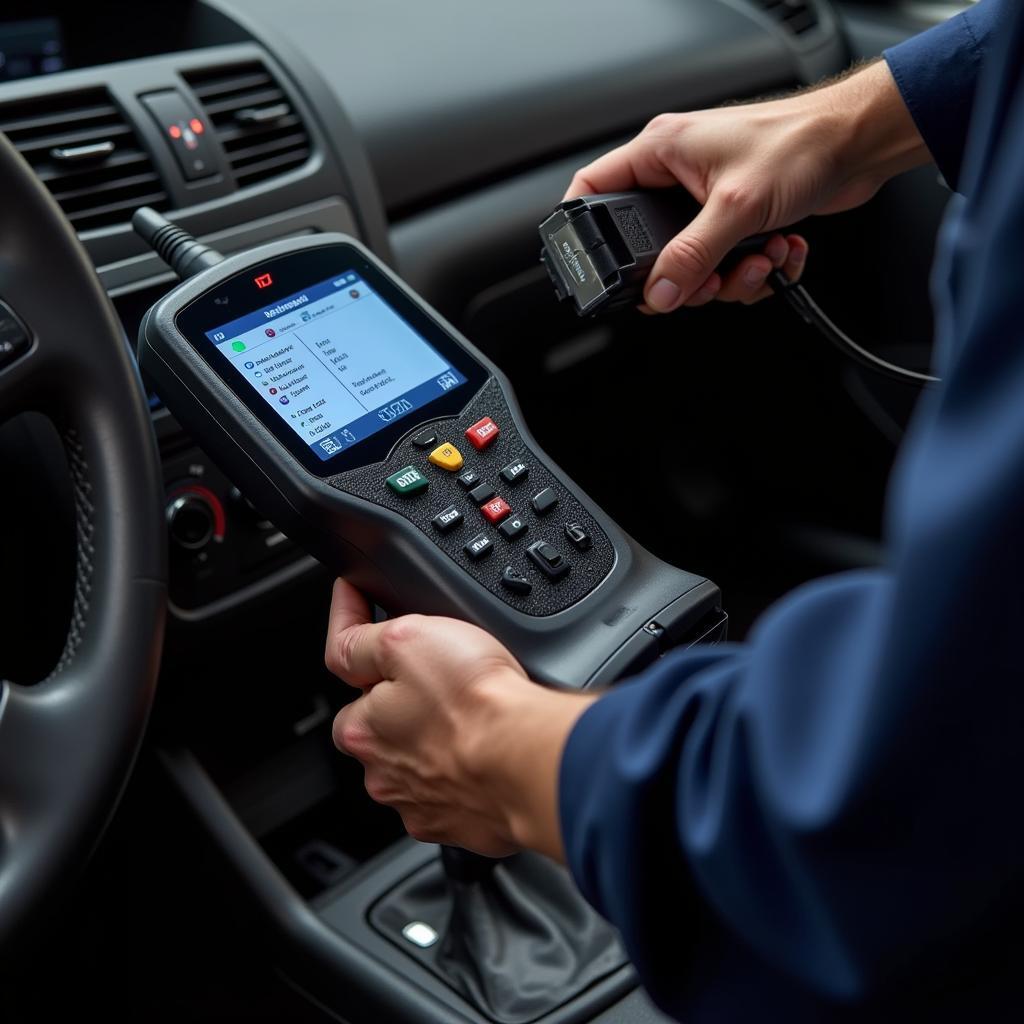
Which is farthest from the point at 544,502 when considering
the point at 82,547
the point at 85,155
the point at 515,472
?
the point at 85,155

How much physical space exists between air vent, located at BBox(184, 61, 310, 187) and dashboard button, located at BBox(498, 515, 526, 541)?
1.53ft

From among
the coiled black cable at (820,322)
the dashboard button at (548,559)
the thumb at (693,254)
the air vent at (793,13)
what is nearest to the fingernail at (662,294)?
the thumb at (693,254)

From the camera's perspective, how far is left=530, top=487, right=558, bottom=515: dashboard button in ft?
2.39

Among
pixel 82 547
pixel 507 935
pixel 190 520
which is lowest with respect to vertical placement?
pixel 507 935

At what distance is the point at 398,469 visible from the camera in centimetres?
72

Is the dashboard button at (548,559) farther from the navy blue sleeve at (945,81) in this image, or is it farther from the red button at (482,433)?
the navy blue sleeve at (945,81)

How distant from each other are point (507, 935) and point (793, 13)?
3.99ft

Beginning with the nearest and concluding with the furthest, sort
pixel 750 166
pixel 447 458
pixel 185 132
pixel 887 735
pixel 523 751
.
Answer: pixel 887 735 < pixel 523 751 < pixel 447 458 < pixel 750 166 < pixel 185 132

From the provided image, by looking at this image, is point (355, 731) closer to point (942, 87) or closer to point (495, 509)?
point (495, 509)

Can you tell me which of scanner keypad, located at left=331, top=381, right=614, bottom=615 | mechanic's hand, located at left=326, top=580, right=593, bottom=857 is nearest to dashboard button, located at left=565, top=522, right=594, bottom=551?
scanner keypad, located at left=331, top=381, right=614, bottom=615

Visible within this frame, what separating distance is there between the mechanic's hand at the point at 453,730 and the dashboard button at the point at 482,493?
100mm

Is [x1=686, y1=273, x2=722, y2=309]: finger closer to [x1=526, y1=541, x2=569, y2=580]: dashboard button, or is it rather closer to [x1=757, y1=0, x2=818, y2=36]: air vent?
[x1=526, y1=541, x2=569, y2=580]: dashboard button

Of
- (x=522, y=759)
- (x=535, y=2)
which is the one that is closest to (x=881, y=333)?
(x=535, y=2)

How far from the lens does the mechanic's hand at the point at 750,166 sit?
839 millimetres
